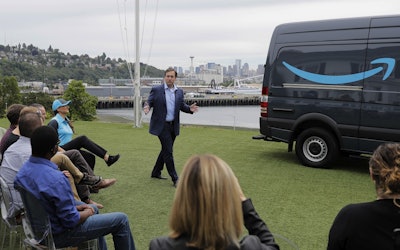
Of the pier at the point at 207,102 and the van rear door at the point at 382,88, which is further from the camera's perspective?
the pier at the point at 207,102

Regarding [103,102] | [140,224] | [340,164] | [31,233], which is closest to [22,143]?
[31,233]

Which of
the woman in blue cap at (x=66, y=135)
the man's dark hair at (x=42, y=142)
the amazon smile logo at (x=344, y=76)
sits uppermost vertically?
the amazon smile logo at (x=344, y=76)

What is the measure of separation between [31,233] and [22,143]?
1073 mm

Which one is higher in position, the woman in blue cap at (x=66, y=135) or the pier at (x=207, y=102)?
the woman in blue cap at (x=66, y=135)

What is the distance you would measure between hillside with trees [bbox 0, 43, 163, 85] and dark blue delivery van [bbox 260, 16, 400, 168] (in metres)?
51.4

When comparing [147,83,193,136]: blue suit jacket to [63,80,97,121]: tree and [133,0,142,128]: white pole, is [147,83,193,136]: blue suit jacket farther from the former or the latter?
[63,80,97,121]: tree

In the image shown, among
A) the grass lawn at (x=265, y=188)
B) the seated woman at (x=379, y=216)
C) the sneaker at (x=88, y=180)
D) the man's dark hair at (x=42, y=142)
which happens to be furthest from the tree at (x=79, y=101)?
the seated woman at (x=379, y=216)

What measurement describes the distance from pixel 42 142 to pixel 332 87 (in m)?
5.15

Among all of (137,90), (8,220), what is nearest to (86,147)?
(8,220)

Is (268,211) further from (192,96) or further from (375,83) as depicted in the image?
(192,96)

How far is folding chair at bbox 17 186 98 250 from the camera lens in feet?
8.88

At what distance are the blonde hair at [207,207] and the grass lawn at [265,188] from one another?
1.12 meters

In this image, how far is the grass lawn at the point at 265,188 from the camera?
443 cm

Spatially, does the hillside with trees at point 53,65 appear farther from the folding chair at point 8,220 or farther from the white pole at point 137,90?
the folding chair at point 8,220
